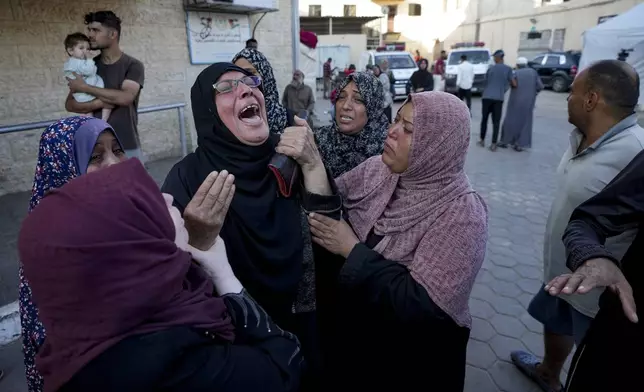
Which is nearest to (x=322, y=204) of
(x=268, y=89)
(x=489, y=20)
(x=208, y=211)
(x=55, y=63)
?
(x=208, y=211)

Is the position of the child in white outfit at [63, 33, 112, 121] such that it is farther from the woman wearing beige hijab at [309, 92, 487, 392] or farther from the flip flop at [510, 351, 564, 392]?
the flip flop at [510, 351, 564, 392]

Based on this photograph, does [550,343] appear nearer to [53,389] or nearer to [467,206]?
[467,206]

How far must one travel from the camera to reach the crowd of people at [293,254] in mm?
792

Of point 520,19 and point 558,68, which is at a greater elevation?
point 520,19

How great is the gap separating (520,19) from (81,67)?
2757 cm

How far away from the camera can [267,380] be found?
1.01 meters

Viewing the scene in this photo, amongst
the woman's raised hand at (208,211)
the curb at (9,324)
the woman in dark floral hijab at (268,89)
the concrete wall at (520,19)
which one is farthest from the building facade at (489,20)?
the curb at (9,324)

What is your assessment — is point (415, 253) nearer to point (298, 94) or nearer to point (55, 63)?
point (55, 63)

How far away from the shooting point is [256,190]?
5.24 feet

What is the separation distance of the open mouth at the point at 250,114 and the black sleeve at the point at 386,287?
2.21ft

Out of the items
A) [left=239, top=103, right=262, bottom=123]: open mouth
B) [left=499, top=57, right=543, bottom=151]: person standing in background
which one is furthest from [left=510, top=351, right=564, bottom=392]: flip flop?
[left=499, top=57, right=543, bottom=151]: person standing in background

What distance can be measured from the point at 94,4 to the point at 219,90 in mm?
4882

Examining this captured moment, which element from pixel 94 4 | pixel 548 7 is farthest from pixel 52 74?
pixel 548 7

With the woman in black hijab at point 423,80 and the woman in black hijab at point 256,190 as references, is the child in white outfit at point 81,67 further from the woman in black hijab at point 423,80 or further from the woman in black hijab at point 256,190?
the woman in black hijab at point 423,80
